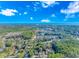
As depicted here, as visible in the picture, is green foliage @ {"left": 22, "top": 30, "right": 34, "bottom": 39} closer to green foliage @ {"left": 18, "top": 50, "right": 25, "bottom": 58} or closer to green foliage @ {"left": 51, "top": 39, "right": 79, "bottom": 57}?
green foliage @ {"left": 18, "top": 50, "right": 25, "bottom": 58}

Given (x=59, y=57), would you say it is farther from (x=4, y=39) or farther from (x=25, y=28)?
(x=4, y=39)

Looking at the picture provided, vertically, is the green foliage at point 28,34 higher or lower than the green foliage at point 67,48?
higher

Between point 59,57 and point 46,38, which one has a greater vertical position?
point 46,38

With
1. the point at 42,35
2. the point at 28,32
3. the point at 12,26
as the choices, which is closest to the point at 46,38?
the point at 42,35

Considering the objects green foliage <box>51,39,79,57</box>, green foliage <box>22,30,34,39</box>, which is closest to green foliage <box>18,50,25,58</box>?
green foliage <box>22,30,34,39</box>

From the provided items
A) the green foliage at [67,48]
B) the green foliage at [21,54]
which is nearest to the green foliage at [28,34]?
the green foliage at [21,54]

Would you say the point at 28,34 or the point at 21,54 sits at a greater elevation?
the point at 28,34

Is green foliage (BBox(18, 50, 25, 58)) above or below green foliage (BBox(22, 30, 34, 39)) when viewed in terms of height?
below

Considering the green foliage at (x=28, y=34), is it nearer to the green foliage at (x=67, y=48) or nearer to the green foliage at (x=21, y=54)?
the green foliage at (x=21, y=54)

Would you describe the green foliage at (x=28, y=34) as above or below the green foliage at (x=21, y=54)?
above

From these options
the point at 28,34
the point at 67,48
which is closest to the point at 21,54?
the point at 28,34

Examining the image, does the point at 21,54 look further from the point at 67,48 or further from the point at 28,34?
the point at 67,48
